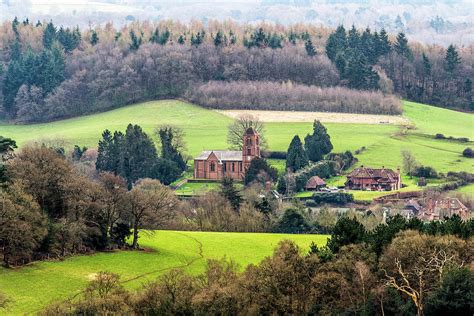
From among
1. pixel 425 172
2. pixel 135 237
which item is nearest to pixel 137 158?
pixel 425 172

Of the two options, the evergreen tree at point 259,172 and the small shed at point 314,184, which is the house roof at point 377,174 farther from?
the evergreen tree at point 259,172

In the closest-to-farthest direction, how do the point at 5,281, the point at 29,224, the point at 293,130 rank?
the point at 5,281
the point at 29,224
the point at 293,130

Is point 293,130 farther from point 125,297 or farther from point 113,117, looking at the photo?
point 125,297

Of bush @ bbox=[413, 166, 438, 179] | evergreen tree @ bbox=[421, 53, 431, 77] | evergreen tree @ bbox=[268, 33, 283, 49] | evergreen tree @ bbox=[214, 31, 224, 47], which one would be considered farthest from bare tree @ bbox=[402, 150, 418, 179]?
evergreen tree @ bbox=[214, 31, 224, 47]

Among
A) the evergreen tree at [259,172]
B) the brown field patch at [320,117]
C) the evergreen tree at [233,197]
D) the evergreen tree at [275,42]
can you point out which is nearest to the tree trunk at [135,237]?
the evergreen tree at [233,197]

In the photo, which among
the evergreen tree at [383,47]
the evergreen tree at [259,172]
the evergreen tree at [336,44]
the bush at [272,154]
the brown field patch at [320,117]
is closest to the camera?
the evergreen tree at [259,172]

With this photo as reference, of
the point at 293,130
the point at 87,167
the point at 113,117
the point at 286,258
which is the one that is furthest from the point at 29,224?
the point at 113,117
